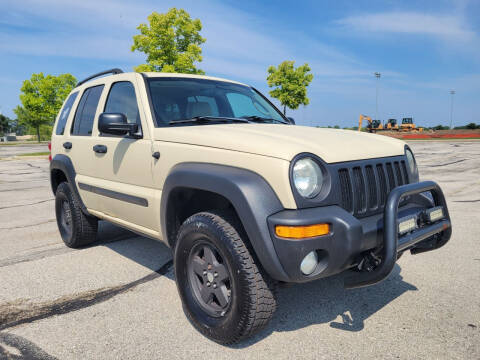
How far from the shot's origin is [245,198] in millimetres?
2238

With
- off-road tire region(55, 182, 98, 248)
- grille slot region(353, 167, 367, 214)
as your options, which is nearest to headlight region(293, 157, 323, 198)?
grille slot region(353, 167, 367, 214)

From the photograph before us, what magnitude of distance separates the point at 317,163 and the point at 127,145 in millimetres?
1725

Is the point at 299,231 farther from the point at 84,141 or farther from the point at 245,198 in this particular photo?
the point at 84,141

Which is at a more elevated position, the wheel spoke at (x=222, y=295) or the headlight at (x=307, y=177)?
the headlight at (x=307, y=177)

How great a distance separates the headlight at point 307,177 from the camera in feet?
7.52

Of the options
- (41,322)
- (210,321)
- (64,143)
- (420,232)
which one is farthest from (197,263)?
(64,143)

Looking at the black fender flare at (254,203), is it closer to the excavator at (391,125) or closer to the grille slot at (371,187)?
the grille slot at (371,187)

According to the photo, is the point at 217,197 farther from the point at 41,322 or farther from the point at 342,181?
the point at 41,322

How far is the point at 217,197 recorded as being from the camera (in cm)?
285

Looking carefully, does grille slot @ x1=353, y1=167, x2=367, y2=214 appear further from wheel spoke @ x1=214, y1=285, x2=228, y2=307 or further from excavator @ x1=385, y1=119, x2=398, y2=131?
excavator @ x1=385, y1=119, x2=398, y2=131

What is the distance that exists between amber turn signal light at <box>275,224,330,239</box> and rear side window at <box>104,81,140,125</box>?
173 cm

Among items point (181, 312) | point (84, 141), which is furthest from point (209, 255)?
point (84, 141)

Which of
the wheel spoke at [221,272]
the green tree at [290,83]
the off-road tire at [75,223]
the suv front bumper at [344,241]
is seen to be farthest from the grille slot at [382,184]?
the green tree at [290,83]

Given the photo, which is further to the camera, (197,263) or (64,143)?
(64,143)
